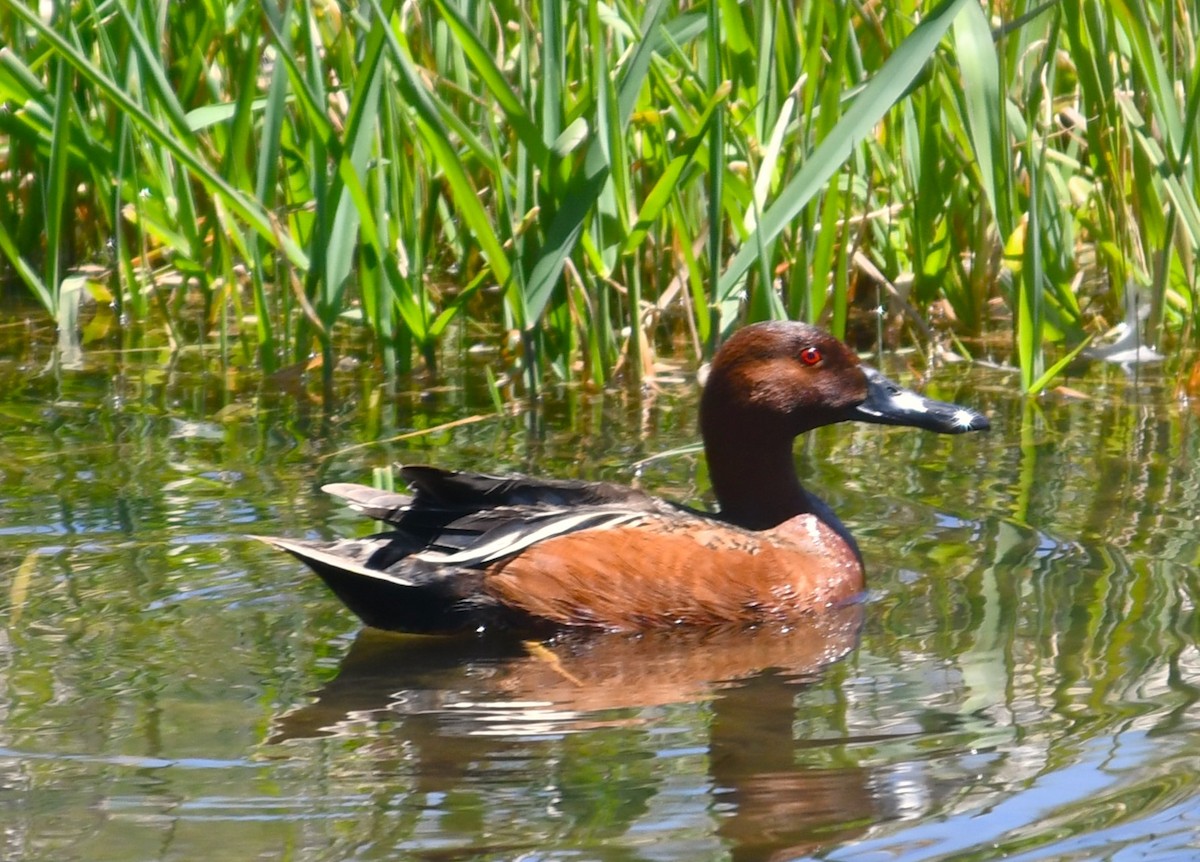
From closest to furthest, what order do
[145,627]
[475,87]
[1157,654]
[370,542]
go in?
[1157,654] → [145,627] → [370,542] → [475,87]

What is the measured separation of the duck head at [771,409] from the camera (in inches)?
201

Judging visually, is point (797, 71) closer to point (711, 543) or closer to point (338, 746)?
point (711, 543)

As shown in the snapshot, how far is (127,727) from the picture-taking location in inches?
144

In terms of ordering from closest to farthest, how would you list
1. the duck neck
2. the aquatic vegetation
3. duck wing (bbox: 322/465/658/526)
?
duck wing (bbox: 322/465/658/526) < the duck neck < the aquatic vegetation

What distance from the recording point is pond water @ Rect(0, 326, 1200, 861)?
3.15 meters

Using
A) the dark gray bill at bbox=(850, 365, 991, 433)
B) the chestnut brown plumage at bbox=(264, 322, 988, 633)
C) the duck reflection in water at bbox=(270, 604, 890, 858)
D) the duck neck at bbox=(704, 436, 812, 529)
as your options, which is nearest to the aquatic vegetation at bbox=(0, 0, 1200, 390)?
the dark gray bill at bbox=(850, 365, 991, 433)

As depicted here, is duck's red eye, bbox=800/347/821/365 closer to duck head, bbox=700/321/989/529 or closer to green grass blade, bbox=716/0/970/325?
duck head, bbox=700/321/989/529

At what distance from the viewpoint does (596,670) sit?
430cm

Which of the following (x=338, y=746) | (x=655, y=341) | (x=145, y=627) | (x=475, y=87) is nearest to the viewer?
(x=338, y=746)

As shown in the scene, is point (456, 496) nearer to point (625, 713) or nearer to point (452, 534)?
point (452, 534)

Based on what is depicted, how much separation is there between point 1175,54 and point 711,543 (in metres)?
2.34

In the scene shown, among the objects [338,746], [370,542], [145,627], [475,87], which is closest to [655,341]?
[475,87]

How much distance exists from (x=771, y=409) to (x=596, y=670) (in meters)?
1.12

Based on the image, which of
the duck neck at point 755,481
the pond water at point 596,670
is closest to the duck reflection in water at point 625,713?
the pond water at point 596,670
